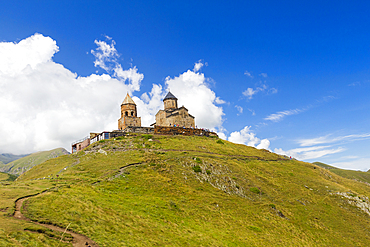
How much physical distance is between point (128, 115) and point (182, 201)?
4602 centimetres

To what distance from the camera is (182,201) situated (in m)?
30.9

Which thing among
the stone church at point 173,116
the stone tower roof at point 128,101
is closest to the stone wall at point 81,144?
the stone tower roof at point 128,101

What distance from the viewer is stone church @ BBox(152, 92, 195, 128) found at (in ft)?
253

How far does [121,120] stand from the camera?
232 feet

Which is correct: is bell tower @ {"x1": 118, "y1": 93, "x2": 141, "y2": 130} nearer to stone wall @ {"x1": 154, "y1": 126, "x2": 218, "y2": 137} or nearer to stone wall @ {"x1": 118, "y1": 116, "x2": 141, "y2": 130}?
stone wall @ {"x1": 118, "y1": 116, "x2": 141, "y2": 130}

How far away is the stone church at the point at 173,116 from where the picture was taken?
77.2 metres

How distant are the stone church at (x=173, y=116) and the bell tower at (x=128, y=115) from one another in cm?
A: 1128

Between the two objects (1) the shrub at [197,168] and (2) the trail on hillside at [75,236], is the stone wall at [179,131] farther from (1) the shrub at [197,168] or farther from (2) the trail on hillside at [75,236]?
(2) the trail on hillside at [75,236]

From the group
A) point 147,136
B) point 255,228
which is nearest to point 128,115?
Answer: point 147,136

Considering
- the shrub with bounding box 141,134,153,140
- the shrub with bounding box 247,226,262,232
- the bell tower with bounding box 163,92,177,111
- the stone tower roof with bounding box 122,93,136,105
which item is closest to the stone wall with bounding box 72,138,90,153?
the shrub with bounding box 141,134,153,140

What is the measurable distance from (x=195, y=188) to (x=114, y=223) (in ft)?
59.0

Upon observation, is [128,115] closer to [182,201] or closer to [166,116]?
[166,116]

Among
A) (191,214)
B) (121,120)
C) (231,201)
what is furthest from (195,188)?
(121,120)

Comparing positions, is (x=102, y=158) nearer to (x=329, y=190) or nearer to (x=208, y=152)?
(x=208, y=152)
